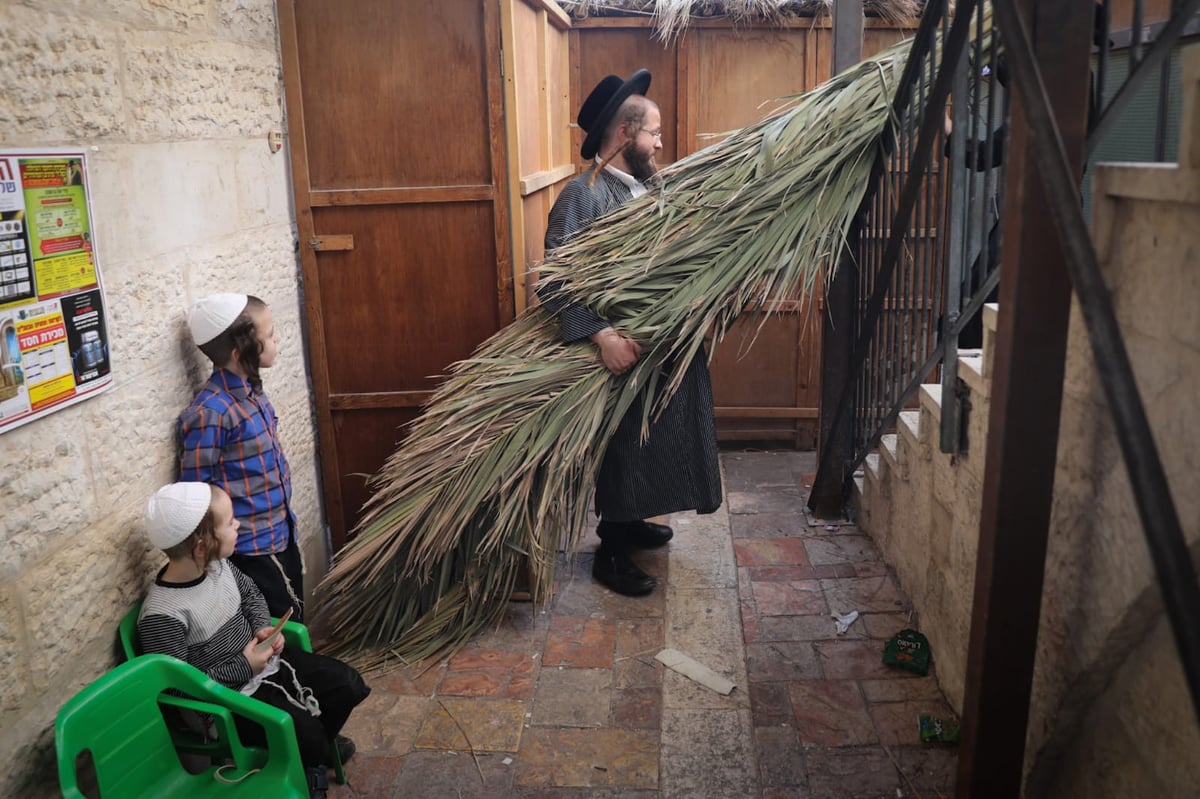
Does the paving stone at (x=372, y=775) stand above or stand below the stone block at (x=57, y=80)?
below

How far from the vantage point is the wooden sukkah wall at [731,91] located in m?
4.41

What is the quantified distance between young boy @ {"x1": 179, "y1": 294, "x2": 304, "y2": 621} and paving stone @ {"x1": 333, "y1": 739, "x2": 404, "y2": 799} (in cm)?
44

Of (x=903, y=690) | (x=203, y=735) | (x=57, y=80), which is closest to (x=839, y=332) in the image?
(x=903, y=690)

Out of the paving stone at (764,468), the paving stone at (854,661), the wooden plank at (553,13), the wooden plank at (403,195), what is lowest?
the paving stone at (854,661)

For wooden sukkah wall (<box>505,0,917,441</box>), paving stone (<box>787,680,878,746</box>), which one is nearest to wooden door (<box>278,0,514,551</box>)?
wooden sukkah wall (<box>505,0,917,441</box>)

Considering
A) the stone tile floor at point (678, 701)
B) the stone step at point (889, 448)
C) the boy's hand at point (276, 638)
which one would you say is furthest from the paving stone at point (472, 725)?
the stone step at point (889, 448)

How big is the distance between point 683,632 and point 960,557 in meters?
0.93

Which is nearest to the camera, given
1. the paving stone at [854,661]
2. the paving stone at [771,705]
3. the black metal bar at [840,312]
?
the paving stone at [771,705]

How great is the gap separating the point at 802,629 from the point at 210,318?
76.3 inches

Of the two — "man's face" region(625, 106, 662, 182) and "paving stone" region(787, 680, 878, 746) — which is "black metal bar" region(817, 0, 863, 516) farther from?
"paving stone" region(787, 680, 878, 746)

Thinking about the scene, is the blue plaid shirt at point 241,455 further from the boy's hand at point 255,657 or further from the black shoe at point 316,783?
the black shoe at point 316,783

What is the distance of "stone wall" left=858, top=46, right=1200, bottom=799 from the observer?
4.79 feet

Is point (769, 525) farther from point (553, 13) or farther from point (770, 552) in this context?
point (553, 13)

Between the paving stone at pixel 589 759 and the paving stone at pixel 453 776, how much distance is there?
0.05 metres
